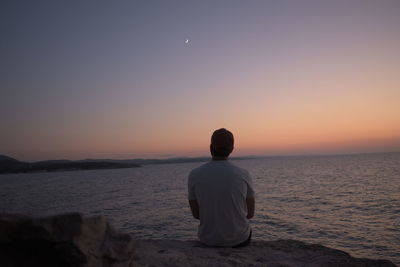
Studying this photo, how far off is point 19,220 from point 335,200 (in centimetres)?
2630

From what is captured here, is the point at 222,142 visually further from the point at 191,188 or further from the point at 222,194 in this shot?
the point at 191,188

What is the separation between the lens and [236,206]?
4625 millimetres

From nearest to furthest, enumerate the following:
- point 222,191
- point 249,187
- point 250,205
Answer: point 222,191, point 249,187, point 250,205

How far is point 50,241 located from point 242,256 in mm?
2804

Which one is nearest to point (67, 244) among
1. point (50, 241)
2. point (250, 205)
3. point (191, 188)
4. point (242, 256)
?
point (50, 241)

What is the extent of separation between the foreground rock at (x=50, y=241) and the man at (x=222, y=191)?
1.89m

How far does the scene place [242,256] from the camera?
15.0 feet

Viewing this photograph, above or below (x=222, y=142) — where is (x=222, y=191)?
below

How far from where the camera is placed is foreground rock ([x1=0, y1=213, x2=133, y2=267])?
289 centimetres

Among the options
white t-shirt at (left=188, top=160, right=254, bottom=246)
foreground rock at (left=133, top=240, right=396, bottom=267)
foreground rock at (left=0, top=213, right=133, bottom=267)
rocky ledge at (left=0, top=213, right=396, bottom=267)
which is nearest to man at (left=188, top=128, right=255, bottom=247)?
white t-shirt at (left=188, top=160, right=254, bottom=246)

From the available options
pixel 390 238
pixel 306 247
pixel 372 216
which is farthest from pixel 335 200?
pixel 306 247

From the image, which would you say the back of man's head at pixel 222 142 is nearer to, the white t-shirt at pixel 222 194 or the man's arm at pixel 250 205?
the white t-shirt at pixel 222 194

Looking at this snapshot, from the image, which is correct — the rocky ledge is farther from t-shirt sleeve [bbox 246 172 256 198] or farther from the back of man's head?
the back of man's head

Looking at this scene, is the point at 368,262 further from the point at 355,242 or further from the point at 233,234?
the point at 355,242
